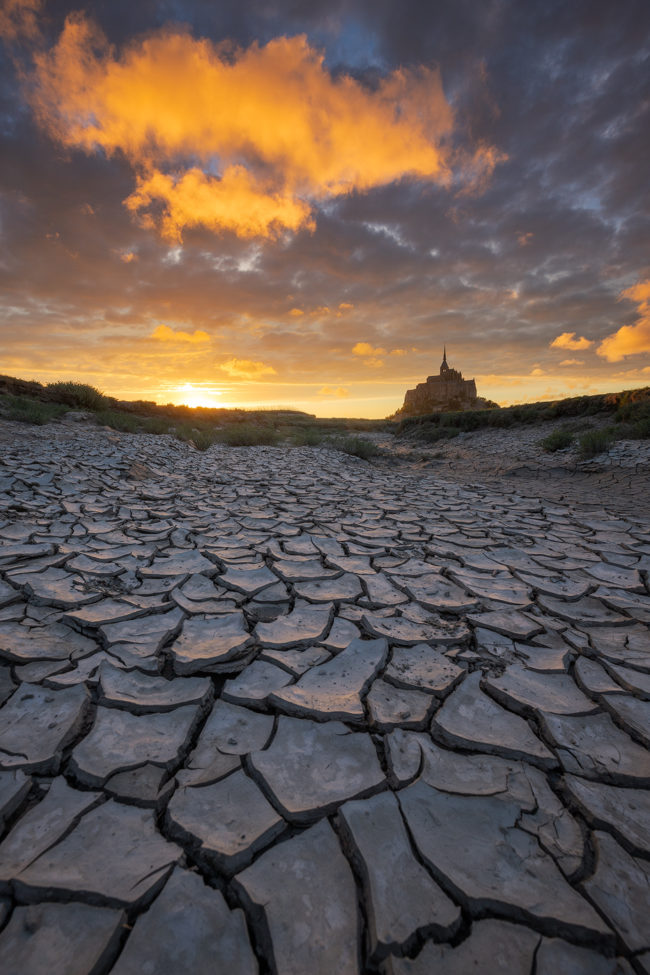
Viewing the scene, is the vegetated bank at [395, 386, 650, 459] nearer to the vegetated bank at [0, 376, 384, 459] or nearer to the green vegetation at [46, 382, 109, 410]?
the vegetated bank at [0, 376, 384, 459]

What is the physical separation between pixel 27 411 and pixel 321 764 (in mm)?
11159

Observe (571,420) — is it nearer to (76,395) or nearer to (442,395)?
(76,395)

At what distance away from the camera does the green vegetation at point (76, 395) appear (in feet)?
40.7

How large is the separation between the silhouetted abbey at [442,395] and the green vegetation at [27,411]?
30537 mm

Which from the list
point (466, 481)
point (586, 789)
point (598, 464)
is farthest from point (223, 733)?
point (598, 464)

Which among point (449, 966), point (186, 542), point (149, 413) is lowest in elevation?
point (449, 966)

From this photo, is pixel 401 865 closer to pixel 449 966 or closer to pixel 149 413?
pixel 449 966

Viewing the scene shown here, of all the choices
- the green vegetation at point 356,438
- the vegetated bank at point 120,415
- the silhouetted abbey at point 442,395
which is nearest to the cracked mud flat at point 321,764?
the green vegetation at point 356,438

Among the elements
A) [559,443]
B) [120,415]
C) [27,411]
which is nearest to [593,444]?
[559,443]

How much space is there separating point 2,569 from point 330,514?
7.71ft

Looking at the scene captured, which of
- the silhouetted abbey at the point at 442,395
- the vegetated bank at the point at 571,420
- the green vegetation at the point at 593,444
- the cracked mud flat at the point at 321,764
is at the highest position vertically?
the silhouetted abbey at the point at 442,395

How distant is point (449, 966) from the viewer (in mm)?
668

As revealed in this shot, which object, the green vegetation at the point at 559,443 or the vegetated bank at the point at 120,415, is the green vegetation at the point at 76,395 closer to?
the vegetated bank at the point at 120,415

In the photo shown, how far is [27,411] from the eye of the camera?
933 cm
